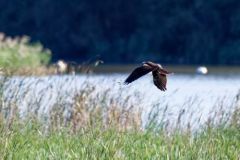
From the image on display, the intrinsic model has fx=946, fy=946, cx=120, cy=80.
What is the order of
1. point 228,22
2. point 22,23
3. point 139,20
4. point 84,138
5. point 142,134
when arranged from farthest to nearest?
point 22,23 < point 139,20 < point 228,22 < point 142,134 < point 84,138

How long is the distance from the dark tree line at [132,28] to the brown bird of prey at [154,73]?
4123 cm

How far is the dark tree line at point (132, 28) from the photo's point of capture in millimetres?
50062

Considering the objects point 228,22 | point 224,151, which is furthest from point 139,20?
point 224,151

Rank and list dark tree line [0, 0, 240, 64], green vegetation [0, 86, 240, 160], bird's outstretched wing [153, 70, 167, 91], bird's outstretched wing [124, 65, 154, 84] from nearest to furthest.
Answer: bird's outstretched wing [124, 65, 154, 84], bird's outstretched wing [153, 70, 167, 91], green vegetation [0, 86, 240, 160], dark tree line [0, 0, 240, 64]

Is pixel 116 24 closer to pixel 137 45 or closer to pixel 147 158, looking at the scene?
pixel 137 45

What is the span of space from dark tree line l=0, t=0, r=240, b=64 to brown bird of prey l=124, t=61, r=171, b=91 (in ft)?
135

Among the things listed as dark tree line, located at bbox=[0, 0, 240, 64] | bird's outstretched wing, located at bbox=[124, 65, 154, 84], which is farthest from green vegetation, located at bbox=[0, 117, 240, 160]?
dark tree line, located at bbox=[0, 0, 240, 64]

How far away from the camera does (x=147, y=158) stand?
26.1 feet

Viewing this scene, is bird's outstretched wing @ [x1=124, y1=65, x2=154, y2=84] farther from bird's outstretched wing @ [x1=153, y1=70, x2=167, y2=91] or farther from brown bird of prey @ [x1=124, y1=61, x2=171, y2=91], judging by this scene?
bird's outstretched wing @ [x1=153, y1=70, x2=167, y2=91]

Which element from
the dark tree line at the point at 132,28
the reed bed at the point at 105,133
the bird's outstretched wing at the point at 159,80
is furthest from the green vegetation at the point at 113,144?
the dark tree line at the point at 132,28

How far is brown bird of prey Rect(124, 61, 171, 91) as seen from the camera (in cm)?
625

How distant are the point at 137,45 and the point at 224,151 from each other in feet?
149

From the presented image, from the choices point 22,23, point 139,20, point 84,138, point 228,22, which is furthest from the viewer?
point 22,23

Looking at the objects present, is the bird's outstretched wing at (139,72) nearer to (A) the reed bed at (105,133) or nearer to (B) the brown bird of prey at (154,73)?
(B) the brown bird of prey at (154,73)
